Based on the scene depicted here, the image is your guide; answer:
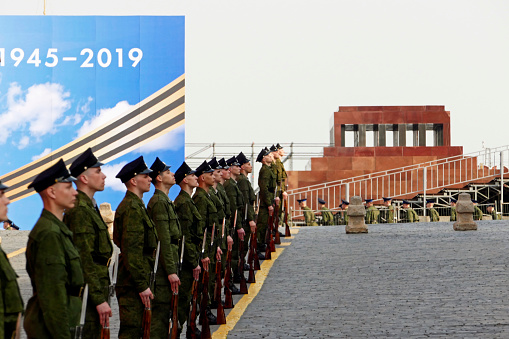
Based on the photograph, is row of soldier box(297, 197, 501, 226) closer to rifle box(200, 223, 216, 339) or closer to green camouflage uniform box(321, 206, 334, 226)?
green camouflage uniform box(321, 206, 334, 226)

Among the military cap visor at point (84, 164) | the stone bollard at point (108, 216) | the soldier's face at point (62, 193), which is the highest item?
the military cap visor at point (84, 164)

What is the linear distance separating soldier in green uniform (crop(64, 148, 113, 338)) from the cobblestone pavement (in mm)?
3637

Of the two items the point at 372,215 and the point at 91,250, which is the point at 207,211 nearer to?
the point at 91,250

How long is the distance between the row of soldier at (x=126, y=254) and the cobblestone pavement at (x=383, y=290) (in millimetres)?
944

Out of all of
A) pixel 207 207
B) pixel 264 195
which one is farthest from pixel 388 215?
pixel 207 207

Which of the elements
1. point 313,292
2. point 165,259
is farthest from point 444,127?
point 165,259

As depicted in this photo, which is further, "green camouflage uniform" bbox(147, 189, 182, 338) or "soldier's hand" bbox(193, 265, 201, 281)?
"soldier's hand" bbox(193, 265, 201, 281)

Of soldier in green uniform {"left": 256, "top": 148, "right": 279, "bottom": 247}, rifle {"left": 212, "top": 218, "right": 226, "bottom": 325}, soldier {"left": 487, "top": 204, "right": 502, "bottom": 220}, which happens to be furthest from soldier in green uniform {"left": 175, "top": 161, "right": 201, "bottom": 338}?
soldier {"left": 487, "top": 204, "right": 502, "bottom": 220}

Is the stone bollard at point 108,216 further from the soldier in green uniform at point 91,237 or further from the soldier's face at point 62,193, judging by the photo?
the soldier's face at point 62,193

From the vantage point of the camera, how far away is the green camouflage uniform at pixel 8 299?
5840mm

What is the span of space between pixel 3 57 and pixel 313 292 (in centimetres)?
1677

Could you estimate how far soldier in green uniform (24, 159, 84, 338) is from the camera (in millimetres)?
6441

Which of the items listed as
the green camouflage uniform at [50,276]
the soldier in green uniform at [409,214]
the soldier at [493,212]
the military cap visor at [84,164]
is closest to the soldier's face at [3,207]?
the green camouflage uniform at [50,276]

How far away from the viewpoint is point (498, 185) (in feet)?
116
